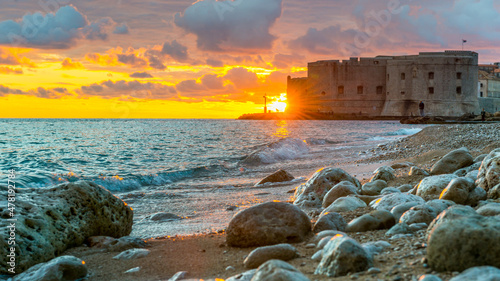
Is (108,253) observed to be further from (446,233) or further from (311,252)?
(446,233)

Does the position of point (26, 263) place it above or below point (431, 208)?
below

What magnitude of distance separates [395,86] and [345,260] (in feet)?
195

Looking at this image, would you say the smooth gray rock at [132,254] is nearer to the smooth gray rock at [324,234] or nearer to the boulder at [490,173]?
the smooth gray rock at [324,234]

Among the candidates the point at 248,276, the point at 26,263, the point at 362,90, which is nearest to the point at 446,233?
the point at 248,276

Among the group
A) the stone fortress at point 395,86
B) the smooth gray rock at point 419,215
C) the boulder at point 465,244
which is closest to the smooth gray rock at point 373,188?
the smooth gray rock at point 419,215

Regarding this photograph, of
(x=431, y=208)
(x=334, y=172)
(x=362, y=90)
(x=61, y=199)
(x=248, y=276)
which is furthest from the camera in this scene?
(x=362, y=90)

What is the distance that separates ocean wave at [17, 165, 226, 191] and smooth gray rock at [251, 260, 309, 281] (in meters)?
6.88

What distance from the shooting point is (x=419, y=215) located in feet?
10.8

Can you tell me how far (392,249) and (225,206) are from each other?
3669 mm

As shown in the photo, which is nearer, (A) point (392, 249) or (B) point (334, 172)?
(A) point (392, 249)

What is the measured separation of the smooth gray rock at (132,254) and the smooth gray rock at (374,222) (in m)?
1.75

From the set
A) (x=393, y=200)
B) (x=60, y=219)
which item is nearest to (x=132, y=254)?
(x=60, y=219)

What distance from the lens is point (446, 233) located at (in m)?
2.13

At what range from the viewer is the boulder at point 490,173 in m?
4.04
